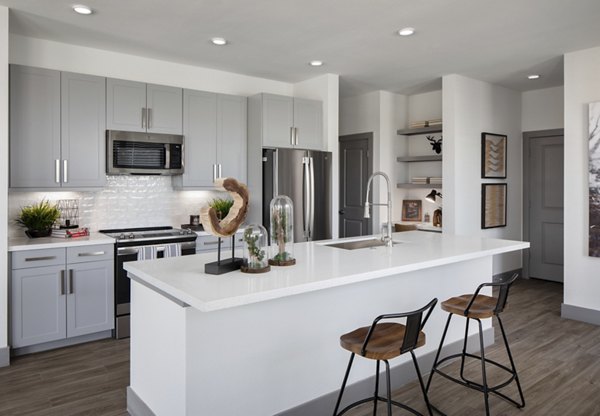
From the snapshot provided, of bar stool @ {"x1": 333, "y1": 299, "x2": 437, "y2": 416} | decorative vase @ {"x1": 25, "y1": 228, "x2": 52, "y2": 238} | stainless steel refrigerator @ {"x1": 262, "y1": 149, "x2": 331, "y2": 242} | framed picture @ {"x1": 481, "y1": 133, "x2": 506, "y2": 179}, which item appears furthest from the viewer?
framed picture @ {"x1": 481, "y1": 133, "x2": 506, "y2": 179}

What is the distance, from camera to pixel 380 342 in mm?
2213

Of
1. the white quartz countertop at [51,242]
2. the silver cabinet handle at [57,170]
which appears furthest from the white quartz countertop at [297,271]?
the silver cabinet handle at [57,170]

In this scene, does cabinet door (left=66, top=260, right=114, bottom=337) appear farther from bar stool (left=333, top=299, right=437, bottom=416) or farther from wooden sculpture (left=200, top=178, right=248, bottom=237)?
bar stool (left=333, top=299, right=437, bottom=416)

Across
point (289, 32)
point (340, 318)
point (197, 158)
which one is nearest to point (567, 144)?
point (289, 32)

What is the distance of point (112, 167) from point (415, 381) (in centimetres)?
322

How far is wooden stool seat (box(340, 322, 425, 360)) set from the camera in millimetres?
2111

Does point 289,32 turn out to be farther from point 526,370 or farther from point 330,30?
point 526,370

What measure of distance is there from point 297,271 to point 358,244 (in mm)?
1332

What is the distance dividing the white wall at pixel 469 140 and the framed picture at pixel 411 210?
0.95 meters

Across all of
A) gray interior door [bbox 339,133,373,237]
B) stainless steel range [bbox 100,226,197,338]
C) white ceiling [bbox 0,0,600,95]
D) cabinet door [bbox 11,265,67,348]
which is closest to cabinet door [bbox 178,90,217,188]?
white ceiling [bbox 0,0,600,95]

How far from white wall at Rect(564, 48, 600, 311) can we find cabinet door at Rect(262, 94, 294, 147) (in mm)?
2914

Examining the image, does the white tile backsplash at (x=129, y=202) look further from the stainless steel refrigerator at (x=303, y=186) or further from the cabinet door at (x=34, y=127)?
the stainless steel refrigerator at (x=303, y=186)

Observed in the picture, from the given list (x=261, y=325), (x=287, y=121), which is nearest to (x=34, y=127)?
(x=287, y=121)

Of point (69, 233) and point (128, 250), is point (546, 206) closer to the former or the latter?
point (128, 250)
